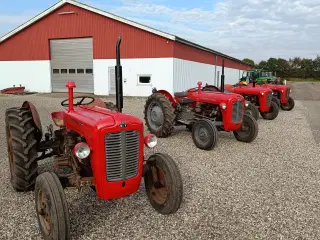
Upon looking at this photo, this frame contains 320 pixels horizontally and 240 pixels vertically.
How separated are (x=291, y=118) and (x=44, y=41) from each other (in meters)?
15.8

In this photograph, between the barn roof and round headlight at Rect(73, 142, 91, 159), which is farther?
the barn roof

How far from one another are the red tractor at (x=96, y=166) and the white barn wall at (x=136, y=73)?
13.1 meters

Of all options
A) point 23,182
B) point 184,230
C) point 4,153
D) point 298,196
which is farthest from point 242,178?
point 4,153

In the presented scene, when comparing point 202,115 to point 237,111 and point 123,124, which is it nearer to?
point 237,111

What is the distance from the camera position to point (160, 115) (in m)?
Answer: 7.14

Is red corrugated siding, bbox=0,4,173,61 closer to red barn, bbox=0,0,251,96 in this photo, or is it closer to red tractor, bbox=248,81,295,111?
red barn, bbox=0,0,251,96

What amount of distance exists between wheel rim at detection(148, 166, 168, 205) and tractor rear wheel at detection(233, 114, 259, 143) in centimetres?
391

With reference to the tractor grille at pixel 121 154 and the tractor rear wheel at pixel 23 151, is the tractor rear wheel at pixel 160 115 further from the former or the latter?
the tractor grille at pixel 121 154

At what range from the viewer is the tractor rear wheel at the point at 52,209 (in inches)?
97.3

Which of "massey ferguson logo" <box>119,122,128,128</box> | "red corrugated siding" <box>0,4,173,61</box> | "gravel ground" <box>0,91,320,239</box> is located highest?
"red corrugated siding" <box>0,4,173,61</box>

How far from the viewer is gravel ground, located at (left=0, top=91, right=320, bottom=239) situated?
299cm

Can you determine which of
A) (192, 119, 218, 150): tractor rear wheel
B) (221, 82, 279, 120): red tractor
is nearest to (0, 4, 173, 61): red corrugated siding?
(221, 82, 279, 120): red tractor

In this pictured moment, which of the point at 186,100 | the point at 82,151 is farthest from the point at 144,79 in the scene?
the point at 82,151

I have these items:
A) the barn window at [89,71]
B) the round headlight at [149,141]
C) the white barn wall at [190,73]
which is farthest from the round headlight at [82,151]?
the barn window at [89,71]
